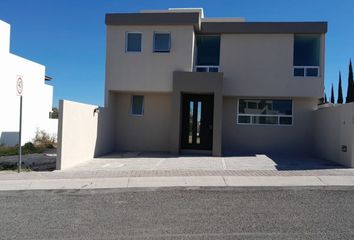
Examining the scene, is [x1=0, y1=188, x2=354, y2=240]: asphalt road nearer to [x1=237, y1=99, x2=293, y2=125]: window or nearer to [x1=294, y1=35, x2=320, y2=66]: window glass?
[x1=237, y1=99, x2=293, y2=125]: window

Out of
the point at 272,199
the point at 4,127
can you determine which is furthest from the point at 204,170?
the point at 4,127

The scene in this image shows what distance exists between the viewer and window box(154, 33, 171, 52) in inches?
681

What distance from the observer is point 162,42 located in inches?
684

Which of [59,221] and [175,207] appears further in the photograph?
[175,207]

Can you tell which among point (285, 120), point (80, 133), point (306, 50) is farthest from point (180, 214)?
point (306, 50)

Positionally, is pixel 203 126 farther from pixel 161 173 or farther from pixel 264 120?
pixel 161 173

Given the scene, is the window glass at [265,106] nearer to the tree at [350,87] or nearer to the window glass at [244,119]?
the window glass at [244,119]

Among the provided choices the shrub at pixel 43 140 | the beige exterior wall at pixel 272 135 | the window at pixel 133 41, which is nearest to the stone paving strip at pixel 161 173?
the beige exterior wall at pixel 272 135

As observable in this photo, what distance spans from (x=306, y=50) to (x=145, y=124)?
8.70 meters

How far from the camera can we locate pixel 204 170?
12.4 m

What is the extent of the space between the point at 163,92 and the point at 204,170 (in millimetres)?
6178

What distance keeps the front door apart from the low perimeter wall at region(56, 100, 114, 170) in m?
3.62

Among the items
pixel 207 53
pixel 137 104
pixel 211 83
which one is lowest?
pixel 137 104

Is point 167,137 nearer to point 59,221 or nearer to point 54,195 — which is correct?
point 54,195
